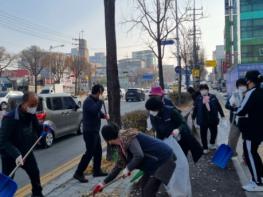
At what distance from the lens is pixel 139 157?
421cm

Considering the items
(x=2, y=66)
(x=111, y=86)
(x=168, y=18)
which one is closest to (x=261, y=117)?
(x=111, y=86)

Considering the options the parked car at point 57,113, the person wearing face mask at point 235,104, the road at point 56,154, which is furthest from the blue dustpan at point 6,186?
the parked car at point 57,113

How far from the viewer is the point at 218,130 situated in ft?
33.2

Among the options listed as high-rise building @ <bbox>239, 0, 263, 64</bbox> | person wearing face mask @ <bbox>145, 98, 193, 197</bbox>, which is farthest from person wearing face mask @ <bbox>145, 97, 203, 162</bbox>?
high-rise building @ <bbox>239, 0, 263, 64</bbox>

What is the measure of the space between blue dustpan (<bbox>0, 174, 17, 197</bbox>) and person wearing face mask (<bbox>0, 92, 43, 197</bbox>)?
0.84ft

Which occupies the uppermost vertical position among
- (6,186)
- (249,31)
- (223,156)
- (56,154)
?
(249,31)

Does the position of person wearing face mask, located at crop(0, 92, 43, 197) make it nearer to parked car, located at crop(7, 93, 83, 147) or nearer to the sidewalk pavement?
the sidewalk pavement

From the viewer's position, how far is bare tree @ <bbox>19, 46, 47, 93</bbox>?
237ft

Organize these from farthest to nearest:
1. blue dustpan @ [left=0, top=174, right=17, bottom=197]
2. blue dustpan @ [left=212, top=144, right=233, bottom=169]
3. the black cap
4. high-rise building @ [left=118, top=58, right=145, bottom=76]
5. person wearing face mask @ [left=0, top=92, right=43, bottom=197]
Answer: high-rise building @ [left=118, top=58, right=145, bottom=76]
blue dustpan @ [left=212, top=144, right=233, bottom=169]
person wearing face mask @ [left=0, top=92, right=43, bottom=197]
blue dustpan @ [left=0, top=174, right=17, bottom=197]
the black cap

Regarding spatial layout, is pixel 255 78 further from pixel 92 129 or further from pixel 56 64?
pixel 56 64

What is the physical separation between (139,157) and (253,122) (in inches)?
116

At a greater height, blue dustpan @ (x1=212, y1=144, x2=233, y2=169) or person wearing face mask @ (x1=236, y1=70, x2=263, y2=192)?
person wearing face mask @ (x1=236, y1=70, x2=263, y2=192)

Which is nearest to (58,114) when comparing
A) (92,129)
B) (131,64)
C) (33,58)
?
(92,129)

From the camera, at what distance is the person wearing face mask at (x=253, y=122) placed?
6477 millimetres
